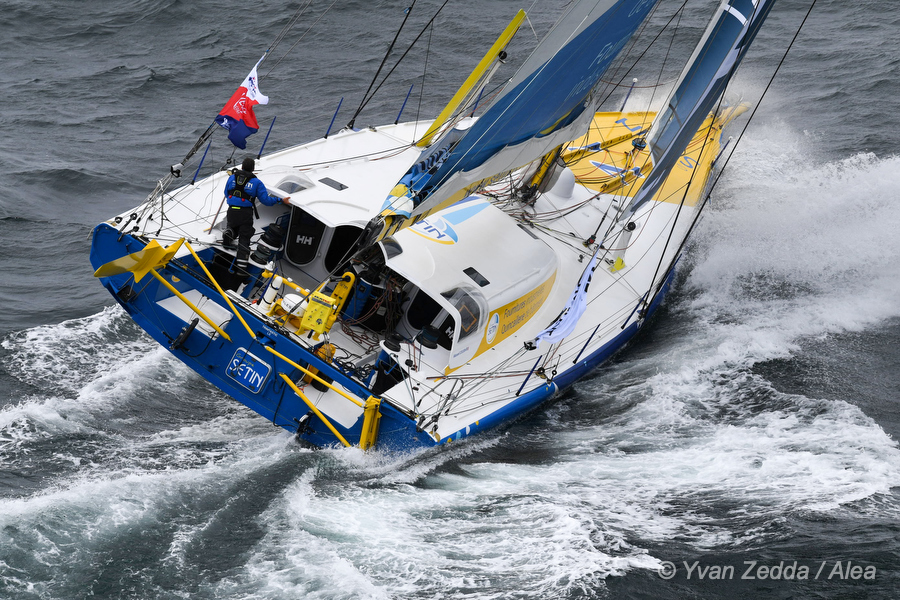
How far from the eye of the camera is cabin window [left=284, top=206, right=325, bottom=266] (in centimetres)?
905

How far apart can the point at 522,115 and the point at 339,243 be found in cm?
249

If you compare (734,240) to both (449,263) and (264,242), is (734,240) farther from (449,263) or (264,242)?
(264,242)

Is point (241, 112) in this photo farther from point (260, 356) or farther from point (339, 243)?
point (260, 356)

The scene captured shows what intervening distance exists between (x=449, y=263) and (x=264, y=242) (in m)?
2.11

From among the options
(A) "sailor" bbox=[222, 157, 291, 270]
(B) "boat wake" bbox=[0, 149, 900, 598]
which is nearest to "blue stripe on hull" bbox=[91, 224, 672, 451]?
(B) "boat wake" bbox=[0, 149, 900, 598]

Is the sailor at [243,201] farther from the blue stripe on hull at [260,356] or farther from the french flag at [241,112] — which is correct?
the blue stripe on hull at [260,356]

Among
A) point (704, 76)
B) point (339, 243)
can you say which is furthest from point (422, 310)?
point (704, 76)

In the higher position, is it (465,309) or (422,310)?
(465,309)

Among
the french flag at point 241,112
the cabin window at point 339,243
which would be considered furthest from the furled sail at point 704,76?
the french flag at point 241,112

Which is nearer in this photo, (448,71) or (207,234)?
(207,234)

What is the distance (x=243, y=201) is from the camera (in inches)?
334

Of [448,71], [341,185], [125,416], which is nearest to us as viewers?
[125,416]

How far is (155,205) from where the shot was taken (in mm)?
8797

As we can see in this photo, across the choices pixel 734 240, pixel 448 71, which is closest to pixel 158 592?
pixel 734 240
